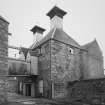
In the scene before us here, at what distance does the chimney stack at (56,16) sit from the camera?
1883 cm

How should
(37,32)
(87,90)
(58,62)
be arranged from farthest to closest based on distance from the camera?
(37,32) < (58,62) < (87,90)

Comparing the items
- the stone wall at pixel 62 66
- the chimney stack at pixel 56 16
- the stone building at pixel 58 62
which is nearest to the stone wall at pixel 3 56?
the stone building at pixel 58 62

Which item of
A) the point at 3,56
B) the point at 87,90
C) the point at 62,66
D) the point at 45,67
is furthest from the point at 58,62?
the point at 3,56

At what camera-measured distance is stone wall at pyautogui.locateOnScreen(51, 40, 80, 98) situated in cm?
1483

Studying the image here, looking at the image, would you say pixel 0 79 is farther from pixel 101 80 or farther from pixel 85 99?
pixel 101 80

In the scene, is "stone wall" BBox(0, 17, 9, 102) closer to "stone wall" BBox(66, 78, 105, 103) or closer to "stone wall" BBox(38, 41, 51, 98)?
"stone wall" BBox(38, 41, 51, 98)

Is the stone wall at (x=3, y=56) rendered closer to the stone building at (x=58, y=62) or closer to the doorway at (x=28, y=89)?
the stone building at (x=58, y=62)

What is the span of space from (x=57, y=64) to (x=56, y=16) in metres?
8.26

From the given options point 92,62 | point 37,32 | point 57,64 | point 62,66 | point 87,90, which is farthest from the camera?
point 37,32

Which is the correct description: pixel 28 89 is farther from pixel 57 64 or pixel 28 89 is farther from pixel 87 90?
pixel 87 90

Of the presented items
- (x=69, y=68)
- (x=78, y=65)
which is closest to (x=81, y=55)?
(x=78, y=65)

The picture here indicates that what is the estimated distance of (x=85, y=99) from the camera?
503 inches

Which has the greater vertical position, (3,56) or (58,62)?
(3,56)

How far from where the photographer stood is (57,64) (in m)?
15.4
